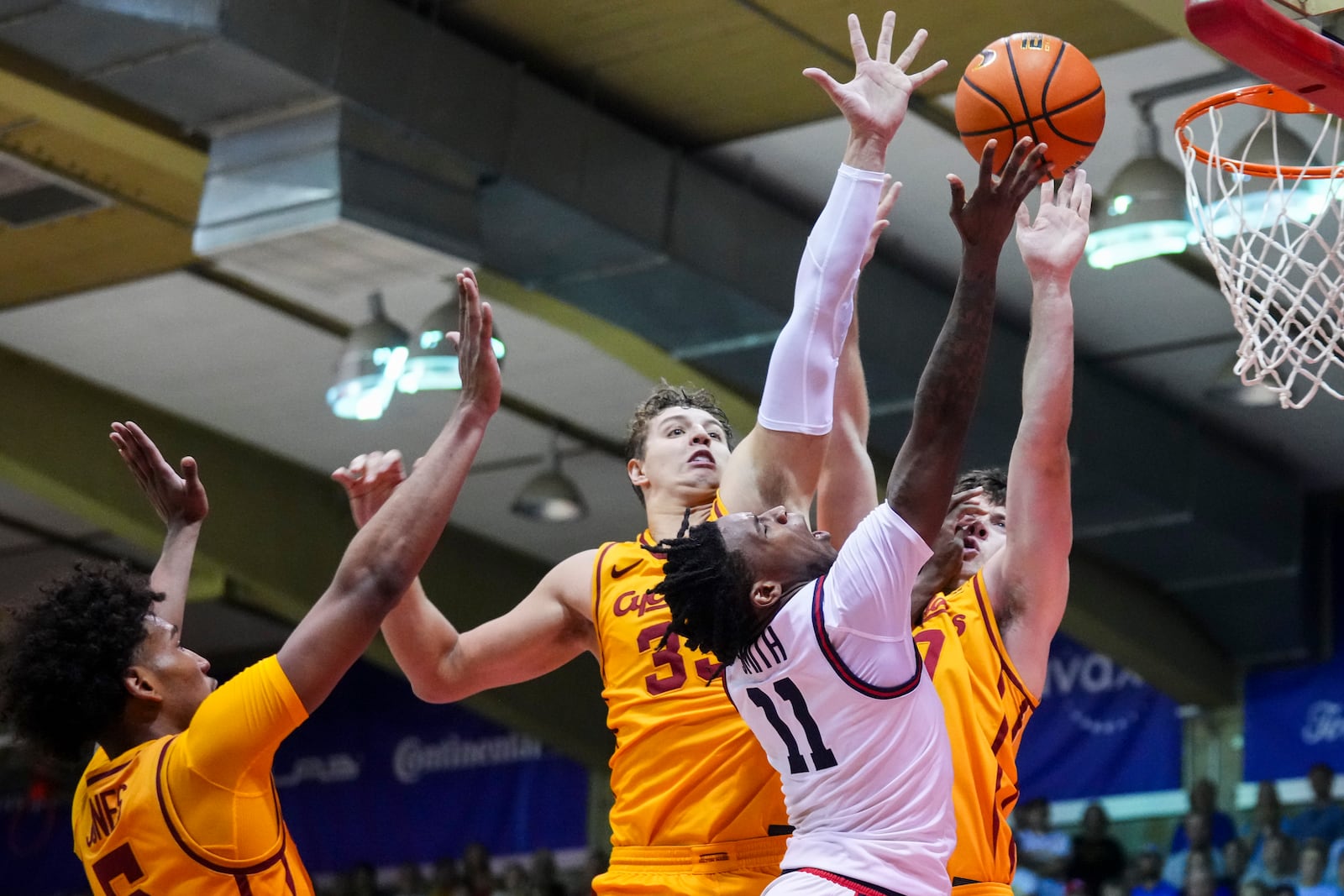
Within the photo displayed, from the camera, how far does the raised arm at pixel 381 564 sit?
13.1 feet

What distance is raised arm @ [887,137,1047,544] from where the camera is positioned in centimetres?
375

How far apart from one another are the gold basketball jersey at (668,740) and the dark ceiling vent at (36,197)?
7624 millimetres

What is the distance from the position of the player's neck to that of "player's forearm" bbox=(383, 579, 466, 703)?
2.13ft

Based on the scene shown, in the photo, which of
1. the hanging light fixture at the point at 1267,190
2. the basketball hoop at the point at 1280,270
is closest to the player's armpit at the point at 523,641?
the basketball hoop at the point at 1280,270

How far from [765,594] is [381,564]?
828 mm

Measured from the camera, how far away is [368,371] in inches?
427

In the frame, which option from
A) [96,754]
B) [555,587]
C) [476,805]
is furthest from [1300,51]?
[476,805]

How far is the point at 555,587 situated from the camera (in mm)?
5234

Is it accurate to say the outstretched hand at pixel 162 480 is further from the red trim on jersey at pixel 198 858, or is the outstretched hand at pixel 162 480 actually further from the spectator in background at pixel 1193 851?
the spectator in background at pixel 1193 851

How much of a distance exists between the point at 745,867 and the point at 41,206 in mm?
8937

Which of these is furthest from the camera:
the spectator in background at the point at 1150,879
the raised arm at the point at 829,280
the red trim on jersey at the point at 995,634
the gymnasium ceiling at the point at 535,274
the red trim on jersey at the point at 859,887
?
the spectator in background at the point at 1150,879

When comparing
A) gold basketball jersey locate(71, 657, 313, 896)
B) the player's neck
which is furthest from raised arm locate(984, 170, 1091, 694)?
gold basketball jersey locate(71, 657, 313, 896)

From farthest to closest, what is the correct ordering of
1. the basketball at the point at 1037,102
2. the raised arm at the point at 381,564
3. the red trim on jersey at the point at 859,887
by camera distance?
the basketball at the point at 1037,102 → the raised arm at the point at 381,564 → the red trim on jersey at the point at 859,887

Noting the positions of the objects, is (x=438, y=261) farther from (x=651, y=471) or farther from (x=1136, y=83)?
(x=651, y=471)
